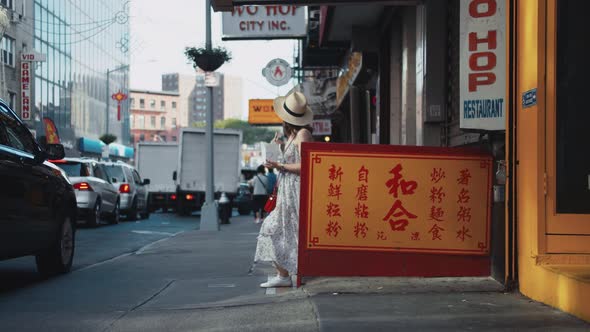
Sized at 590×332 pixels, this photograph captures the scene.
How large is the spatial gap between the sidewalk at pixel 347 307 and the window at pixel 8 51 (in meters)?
33.5

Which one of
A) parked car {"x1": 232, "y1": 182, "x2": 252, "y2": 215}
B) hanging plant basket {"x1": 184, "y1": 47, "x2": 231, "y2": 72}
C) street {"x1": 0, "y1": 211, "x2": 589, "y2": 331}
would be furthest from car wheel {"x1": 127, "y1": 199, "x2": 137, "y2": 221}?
street {"x1": 0, "y1": 211, "x2": 589, "y2": 331}

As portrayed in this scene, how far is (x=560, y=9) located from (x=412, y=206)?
213 cm

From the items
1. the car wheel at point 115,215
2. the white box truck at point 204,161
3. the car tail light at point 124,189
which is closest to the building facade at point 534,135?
the car wheel at point 115,215

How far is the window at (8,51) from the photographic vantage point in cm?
4019

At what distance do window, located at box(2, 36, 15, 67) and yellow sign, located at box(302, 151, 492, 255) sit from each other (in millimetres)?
35037

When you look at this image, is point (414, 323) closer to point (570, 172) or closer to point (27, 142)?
point (570, 172)

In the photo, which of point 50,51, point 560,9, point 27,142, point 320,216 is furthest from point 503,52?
point 50,51

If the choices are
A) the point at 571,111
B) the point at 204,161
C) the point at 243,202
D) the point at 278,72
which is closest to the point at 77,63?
the point at 243,202

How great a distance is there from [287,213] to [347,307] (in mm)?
1704

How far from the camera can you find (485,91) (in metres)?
7.93

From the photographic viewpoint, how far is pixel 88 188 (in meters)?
21.2

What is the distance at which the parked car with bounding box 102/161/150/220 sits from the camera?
85.1 ft

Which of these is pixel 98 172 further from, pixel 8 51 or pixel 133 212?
pixel 8 51

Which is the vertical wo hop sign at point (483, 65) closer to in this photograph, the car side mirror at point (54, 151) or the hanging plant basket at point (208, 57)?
the car side mirror at point (54, 151)
